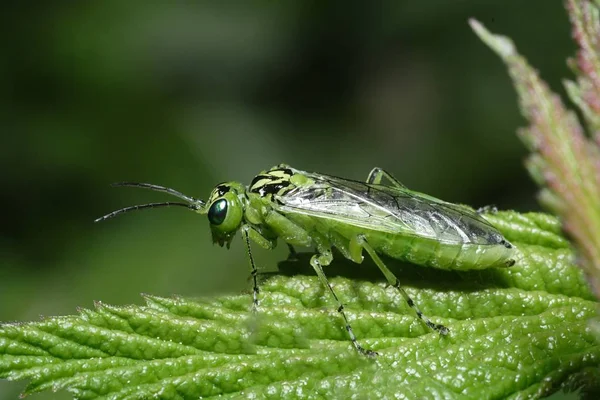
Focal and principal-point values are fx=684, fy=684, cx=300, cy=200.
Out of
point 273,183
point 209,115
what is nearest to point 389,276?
point 273,183

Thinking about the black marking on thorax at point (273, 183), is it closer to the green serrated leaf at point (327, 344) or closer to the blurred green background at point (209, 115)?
the green serrated leaf at point (327, 344)

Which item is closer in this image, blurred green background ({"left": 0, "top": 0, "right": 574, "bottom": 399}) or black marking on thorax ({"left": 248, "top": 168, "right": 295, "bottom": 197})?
black marking on thorax ({"left": 248, "top": 168, "right": 295, "bottom": 197})

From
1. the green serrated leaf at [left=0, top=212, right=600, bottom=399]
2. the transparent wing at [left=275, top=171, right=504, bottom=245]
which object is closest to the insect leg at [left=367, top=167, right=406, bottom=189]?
the transparent wing at [left=275, top=171, right=504, bottom=245]

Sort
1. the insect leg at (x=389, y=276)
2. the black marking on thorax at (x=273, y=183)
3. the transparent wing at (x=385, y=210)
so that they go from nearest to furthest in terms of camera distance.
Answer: the insect leg at (x=389, y=276), the transparent wing at (x=385, y=210), the black marking on thorax at (x=273, y=183)

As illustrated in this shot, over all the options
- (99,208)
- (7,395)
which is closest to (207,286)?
(99,208)

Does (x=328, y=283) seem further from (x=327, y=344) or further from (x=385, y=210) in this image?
(x=385, y=210)

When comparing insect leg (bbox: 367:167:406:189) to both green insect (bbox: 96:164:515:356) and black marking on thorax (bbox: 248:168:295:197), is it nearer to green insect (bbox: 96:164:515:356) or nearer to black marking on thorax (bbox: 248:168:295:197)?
green insect (bbox: 96:164:515:356)

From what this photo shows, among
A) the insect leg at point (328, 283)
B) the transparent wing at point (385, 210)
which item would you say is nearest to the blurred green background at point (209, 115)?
the transparent wing at point (385, 210)
